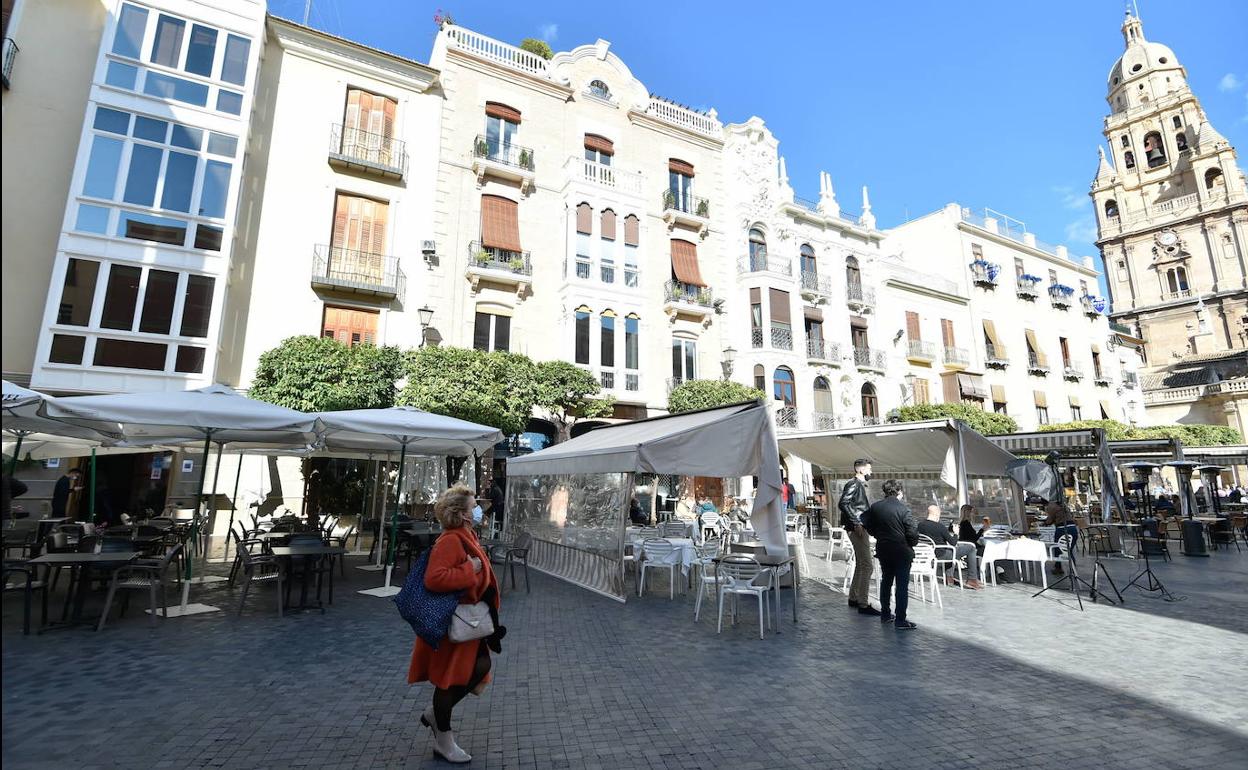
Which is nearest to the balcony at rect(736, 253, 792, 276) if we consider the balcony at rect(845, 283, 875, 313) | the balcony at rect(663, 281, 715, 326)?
the balcony at rect(663, 281, 715, 326)

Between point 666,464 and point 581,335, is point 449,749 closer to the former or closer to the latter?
point 666,464

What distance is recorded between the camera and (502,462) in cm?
1992

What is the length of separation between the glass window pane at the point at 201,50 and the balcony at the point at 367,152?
3295 millimetres

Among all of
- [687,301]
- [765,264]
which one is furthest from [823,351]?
[687,301]

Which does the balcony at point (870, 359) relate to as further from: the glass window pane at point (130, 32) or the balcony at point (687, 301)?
the glass window pane at point (130, 32)

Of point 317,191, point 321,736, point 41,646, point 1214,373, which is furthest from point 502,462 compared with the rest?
point 1214,373

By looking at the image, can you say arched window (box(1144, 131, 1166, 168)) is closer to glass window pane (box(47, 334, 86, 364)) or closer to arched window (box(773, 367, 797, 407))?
arched window (box(773, 367, 797, 407))

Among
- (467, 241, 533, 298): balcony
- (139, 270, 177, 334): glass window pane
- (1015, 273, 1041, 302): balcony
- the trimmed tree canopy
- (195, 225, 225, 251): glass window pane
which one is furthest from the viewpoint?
(1015, 273, 1041, 302): balcony

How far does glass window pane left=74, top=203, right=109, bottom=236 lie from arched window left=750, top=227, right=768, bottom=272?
20.8 metres

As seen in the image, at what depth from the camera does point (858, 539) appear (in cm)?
884

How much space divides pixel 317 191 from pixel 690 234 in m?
13.3

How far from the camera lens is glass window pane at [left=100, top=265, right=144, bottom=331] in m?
14.8

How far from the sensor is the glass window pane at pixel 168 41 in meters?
16.2

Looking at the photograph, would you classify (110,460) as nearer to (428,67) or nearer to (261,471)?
(261,471)
